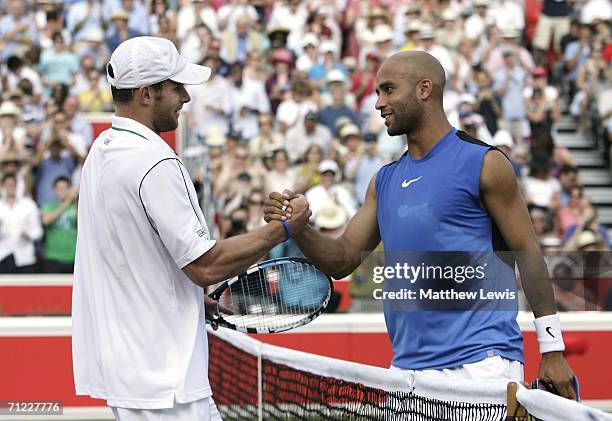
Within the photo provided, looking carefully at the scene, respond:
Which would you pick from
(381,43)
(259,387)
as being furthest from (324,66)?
(259,387)

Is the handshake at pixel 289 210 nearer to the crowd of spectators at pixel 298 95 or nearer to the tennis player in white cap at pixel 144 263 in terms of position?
the tennis player in white cap at pixel 144 263

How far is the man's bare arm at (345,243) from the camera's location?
5.85 metres

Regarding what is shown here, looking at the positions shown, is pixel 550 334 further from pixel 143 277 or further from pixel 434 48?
pixel 434 48

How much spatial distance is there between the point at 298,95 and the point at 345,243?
11306mm

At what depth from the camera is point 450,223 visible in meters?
5.39

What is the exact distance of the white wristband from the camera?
17.0 ft

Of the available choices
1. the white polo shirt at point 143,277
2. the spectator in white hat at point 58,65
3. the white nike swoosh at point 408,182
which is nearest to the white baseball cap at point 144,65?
the white polo shirt at point 143,277

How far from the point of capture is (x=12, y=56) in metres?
18.0

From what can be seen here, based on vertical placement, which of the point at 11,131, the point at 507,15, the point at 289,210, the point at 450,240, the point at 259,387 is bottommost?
the point at 259,387

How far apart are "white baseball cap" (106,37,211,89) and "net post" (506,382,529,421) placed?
1.74 m

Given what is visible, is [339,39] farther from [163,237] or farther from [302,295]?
[163,237]

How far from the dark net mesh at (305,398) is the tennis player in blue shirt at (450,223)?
0.20m

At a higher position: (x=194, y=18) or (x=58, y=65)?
(x=194, y=18)

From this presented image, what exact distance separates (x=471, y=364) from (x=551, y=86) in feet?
49.2
